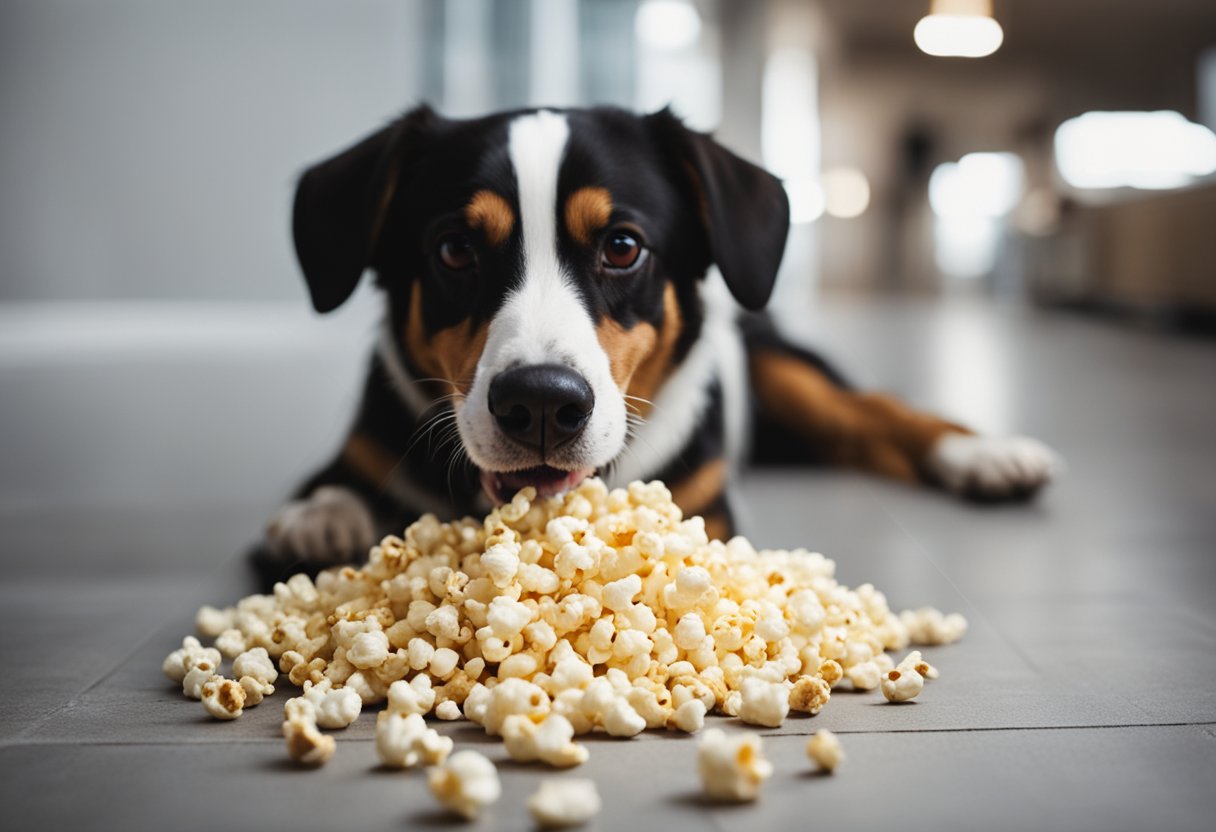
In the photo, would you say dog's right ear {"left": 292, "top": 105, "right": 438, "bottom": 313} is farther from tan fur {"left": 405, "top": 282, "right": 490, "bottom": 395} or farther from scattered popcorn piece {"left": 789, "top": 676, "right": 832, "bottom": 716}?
scattered popcorn piece {"left": 789, "top": 676, "right": 832, "bottom": 716}

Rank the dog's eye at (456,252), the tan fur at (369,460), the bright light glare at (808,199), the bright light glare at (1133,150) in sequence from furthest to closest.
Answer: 1. the bright light glare at (808,199)
2. the bright light glare at (1133,150)
3. the tan fur at (369,460)
4. the dog's eye at (456,252)

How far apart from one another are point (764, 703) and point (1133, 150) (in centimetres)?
1222

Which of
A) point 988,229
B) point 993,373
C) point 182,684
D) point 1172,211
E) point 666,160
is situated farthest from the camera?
point 988,229

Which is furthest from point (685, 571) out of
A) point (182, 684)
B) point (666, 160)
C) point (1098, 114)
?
point (1098, 114)

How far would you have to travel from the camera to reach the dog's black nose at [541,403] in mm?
1500

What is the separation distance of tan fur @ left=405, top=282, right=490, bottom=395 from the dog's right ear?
12 centimetres

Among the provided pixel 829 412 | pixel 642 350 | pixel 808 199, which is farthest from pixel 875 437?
pixel 808 199

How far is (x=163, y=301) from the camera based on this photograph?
10016mm

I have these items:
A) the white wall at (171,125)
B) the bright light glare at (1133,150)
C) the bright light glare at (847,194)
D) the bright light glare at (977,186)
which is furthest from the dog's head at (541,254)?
the bright light glare at (847,194)

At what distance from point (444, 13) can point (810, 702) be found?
10905 mm

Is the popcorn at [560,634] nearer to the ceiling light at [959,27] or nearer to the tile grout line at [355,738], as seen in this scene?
the tile grout line at [355,738]

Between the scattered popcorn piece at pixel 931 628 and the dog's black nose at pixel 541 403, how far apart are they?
21.2 inches

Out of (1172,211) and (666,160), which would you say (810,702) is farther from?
(1172,211)

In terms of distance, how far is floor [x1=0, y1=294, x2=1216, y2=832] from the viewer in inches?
42.4
